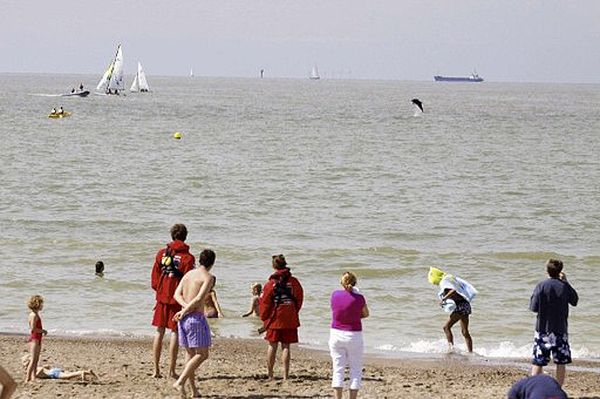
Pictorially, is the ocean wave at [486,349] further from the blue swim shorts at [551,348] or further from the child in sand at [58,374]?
the child in sand at [58,374]

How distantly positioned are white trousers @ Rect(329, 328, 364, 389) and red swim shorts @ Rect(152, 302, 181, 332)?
185 centimetres

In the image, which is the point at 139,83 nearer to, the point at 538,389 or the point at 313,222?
the point at 313,222

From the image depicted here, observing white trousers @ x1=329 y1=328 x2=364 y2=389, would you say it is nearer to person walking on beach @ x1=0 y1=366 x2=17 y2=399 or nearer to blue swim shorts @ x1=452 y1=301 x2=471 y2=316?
person walking on beach @ x1=0 y1=366 x2=17 y2=399

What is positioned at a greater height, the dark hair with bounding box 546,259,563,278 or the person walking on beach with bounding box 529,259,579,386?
the dark hair with bounding box 546,259,563,278

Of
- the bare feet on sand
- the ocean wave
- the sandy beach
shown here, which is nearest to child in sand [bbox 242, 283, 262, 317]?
the sandy beach

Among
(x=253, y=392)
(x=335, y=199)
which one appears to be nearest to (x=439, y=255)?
(x=335, y=199)

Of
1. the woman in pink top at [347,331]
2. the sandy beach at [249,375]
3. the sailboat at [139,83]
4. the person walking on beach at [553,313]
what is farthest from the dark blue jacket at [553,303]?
the sailboat at [139,83]

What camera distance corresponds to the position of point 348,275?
10.6 metres

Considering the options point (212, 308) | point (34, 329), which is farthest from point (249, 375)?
point (212, 308)

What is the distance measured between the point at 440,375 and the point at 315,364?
1624 millimetres

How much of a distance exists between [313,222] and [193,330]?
21857 mm

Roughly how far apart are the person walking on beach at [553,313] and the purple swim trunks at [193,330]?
10.7ft

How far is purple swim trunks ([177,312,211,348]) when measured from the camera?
10.7 metres

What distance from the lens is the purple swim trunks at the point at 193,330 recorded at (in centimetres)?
1067
